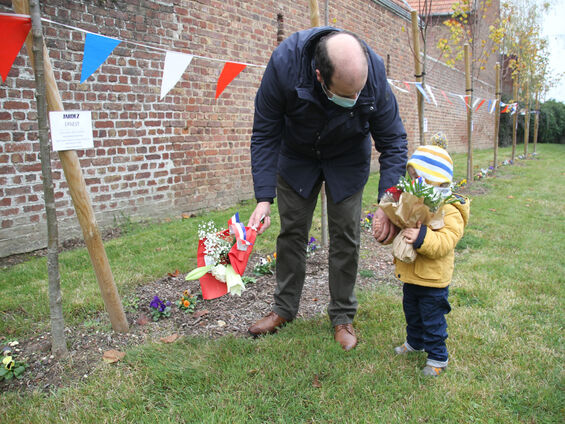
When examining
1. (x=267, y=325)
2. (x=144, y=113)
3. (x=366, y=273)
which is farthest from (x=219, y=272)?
(x=144, y=113)

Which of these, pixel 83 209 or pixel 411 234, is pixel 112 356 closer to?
pixel 83 209

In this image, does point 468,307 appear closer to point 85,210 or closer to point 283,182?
point 283,182

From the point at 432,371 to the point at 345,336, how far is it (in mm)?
587

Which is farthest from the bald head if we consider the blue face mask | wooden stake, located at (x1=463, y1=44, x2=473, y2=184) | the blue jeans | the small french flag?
wooden stake, located at (x1=463, y1=44, x2=473, y2=184)

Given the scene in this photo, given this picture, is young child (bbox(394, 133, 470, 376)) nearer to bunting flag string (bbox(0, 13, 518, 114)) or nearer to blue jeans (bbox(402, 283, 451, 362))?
blue jeans (bbox(402, 283, 451, 362))

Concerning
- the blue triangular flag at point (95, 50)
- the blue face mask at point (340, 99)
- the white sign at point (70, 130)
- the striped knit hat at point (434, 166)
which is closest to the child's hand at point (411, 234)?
the striped knit hat at point (434, 166)

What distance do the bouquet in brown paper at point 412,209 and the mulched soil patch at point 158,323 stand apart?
1.25m

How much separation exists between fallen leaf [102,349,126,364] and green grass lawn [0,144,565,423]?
0.15ft

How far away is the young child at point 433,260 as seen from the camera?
226 centimetres

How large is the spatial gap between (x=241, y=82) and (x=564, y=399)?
21.1 ft

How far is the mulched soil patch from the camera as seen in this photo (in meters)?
2.50

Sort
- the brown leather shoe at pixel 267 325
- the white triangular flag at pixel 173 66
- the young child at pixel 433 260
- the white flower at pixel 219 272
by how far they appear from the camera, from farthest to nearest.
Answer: the white triangular flag at pixel 173 66, the brown leather shoe at pixel 267 325, the white flower at pixel 219 272, the young child at pixel 433 260

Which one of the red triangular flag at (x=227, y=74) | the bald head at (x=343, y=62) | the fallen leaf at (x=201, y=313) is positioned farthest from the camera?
the red triangular flag at (x=227, y=74)

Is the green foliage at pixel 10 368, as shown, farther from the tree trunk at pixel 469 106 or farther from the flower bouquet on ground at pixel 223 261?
the tree trunk at pixel 469 106
